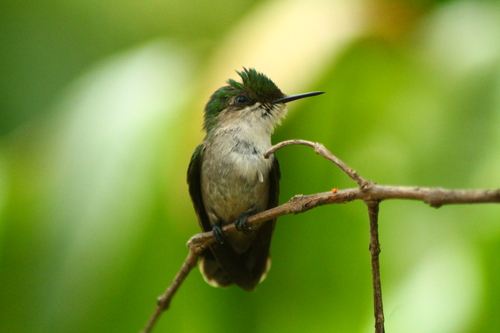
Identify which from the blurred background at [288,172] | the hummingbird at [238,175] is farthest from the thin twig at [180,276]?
the blurred background at [288,172]

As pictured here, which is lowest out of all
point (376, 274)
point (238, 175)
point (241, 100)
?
point (376, 274)

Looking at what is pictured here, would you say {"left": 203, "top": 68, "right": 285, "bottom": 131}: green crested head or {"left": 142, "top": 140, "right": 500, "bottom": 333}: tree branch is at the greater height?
{"left": 203, "top": 68, "right": 285, "bottom": 131}: green crested head

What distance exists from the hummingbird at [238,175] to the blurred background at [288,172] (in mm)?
206

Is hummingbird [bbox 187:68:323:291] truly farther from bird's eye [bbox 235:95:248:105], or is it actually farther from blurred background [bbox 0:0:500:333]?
blurred background [bbox 0:0:500:333]

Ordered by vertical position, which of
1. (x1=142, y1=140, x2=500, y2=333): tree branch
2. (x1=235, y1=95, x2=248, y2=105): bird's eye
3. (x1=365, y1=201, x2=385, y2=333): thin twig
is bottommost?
(x1=365, y1=201, x2=385, y2=333): thin twig

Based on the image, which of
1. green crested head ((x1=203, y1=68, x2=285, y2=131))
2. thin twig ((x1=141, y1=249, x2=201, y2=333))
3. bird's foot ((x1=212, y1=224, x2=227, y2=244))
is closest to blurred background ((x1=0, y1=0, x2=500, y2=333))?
green crested head ((x1=203, y1=68, x2=285, y2=131))

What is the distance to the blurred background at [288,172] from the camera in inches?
80.2

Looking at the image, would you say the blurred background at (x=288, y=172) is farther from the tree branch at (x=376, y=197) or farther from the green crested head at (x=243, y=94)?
the tree branch at (x=376, y=197)

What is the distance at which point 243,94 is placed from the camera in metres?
1.84

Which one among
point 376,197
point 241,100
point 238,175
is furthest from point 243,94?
point 376,197

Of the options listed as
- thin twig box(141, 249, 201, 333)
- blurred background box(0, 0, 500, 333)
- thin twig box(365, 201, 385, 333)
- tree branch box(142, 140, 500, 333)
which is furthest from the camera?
blurred background box(0, 0, 500, 333)

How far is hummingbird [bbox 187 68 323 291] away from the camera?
5.74 feet

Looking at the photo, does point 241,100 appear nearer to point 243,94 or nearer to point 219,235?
point 243,94

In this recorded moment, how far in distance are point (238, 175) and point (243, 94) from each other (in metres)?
0.31
